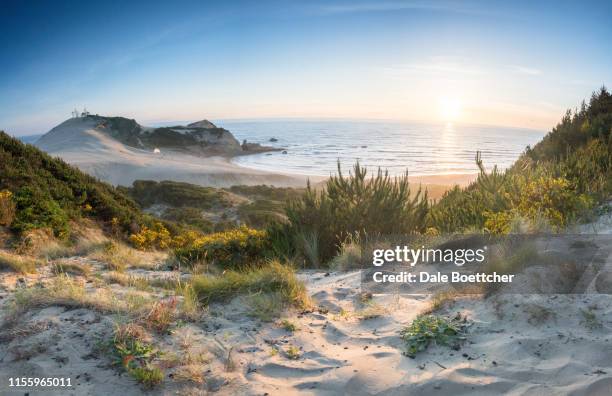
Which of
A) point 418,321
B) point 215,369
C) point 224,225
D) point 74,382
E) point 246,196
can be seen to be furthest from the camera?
point 246,196

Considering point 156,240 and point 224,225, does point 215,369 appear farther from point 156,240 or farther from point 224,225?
point 224,225

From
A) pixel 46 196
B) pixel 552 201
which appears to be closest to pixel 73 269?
pixel 46 196

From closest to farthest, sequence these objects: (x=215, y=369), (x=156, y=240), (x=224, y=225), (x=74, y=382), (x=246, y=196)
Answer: (x=74, y=382) < (x=215, y=369) < (x=156, y=240) < (x=224, y=225) < (x=246, y=196)

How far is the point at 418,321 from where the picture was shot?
12.5 feet

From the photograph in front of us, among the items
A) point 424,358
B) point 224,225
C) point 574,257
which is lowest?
point 224,225

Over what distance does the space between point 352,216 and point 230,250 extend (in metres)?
2.48

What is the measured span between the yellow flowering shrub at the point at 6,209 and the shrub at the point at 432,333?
8325 mm

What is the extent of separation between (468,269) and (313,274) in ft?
7.48

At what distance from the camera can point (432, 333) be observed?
358 centimetres

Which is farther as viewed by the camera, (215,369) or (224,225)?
(224,225)

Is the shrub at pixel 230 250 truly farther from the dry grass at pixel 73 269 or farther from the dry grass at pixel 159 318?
the dry grass at pixel 159 318

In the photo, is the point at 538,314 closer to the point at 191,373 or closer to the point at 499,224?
the point at 499,224

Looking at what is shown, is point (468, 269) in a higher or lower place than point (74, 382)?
higher

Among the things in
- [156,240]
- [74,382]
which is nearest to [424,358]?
[74,382]
